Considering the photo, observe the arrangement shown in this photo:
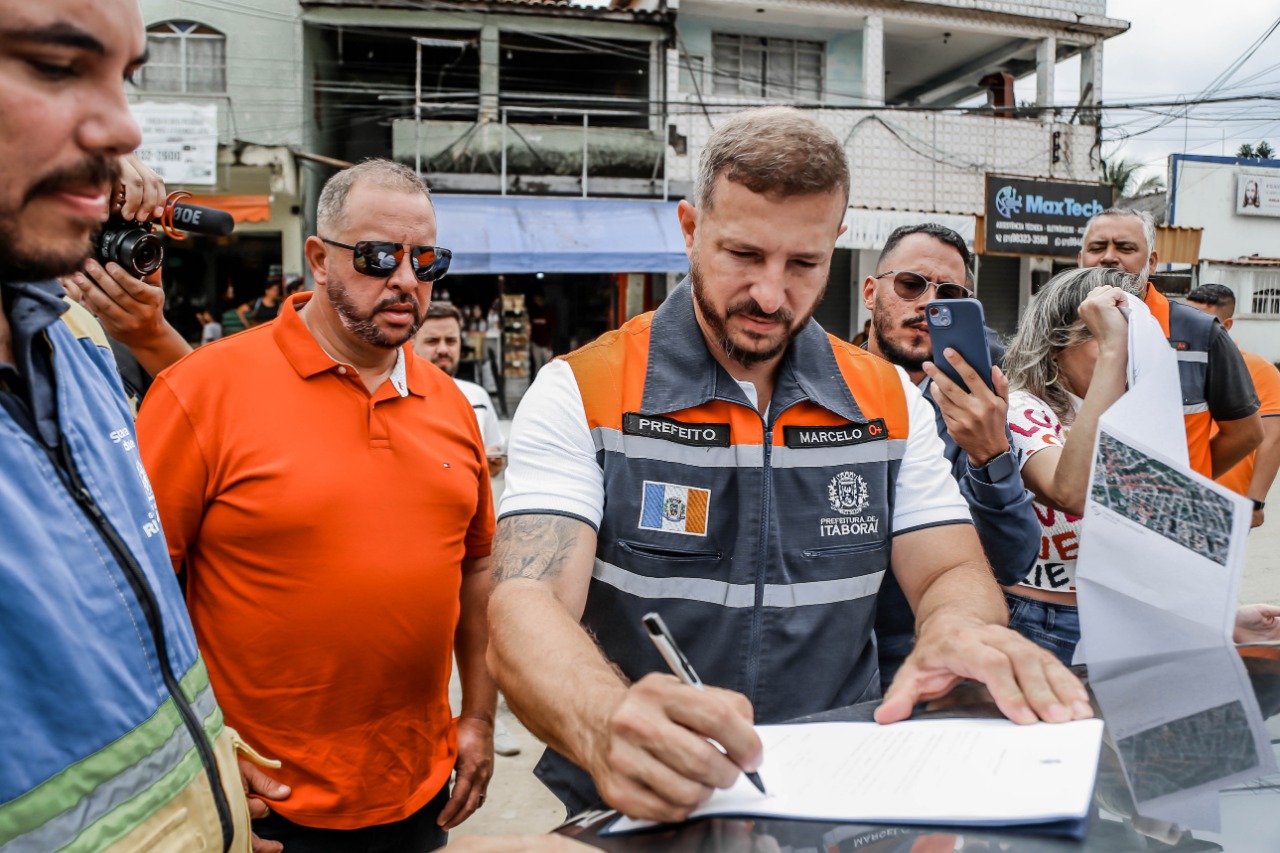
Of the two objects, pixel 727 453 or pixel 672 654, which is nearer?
pixel 672 654

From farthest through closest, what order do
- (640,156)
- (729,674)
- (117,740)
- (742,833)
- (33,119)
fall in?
(640,156)
(729,674)
(117,740)
(33,119)
(742,833)

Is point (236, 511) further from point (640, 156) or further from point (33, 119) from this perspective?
point (640, 156)

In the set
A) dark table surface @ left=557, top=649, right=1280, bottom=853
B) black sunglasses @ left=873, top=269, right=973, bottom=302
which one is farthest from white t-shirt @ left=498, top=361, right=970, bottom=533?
black sunglasses @ left=873, top=269, right=973, bottom=302

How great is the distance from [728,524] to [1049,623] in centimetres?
123

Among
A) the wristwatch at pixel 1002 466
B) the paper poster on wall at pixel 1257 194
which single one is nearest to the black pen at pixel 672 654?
the wristwatch at pixel 1002 466

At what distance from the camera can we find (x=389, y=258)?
2.49m

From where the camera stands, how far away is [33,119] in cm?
99

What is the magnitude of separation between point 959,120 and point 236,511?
15.8 m

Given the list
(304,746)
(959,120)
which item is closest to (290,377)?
(304,746)

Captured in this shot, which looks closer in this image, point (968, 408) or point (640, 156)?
point (968, 408)

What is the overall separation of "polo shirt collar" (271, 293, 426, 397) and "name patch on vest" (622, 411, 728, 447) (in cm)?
96

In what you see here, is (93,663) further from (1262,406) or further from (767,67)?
(767,67)

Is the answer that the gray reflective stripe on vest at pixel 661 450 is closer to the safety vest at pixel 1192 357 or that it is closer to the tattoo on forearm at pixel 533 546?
the tattoo on forearm at pixel 533 546

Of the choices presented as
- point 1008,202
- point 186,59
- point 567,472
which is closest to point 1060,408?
point 567,472
